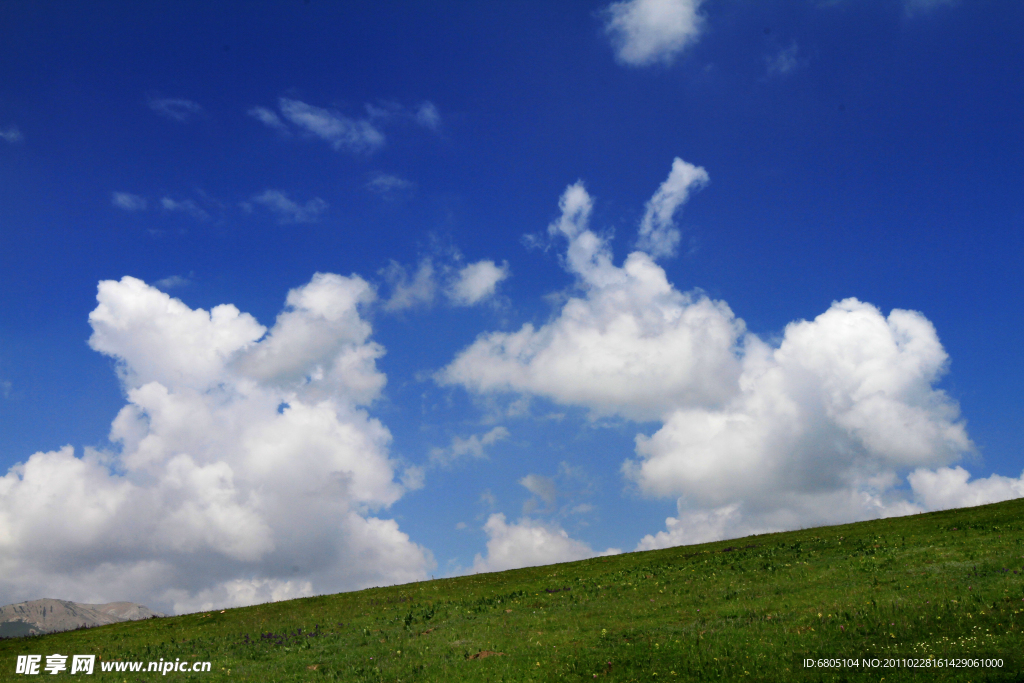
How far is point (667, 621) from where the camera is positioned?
33.7m

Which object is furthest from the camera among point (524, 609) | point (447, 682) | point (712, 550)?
point (712, 550)

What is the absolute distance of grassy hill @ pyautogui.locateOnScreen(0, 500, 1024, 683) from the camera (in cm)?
2700

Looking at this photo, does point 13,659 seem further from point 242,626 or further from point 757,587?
point 757,587

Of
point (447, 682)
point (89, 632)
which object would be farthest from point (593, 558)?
point (89, 632)

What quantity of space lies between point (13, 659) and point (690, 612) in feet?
138

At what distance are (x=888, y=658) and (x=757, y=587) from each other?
45.6 feet

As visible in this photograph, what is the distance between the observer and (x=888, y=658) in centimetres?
2516

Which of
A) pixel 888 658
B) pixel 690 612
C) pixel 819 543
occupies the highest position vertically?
pixel 819 543

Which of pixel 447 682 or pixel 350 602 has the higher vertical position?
pixel 350 602

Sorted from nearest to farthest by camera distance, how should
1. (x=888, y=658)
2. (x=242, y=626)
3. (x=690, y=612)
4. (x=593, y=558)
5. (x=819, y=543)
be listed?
(x=888, y=658) < (x=690, y=612) < (x=242, y=626) < (x=819, y=543) < (x=593, y=558)

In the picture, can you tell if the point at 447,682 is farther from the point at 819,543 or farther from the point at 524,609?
the point at 819,543

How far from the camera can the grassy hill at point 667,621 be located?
88.6 feet

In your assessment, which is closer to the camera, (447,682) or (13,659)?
(447,682)

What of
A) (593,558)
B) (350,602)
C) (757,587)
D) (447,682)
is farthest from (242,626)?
(757,587)
